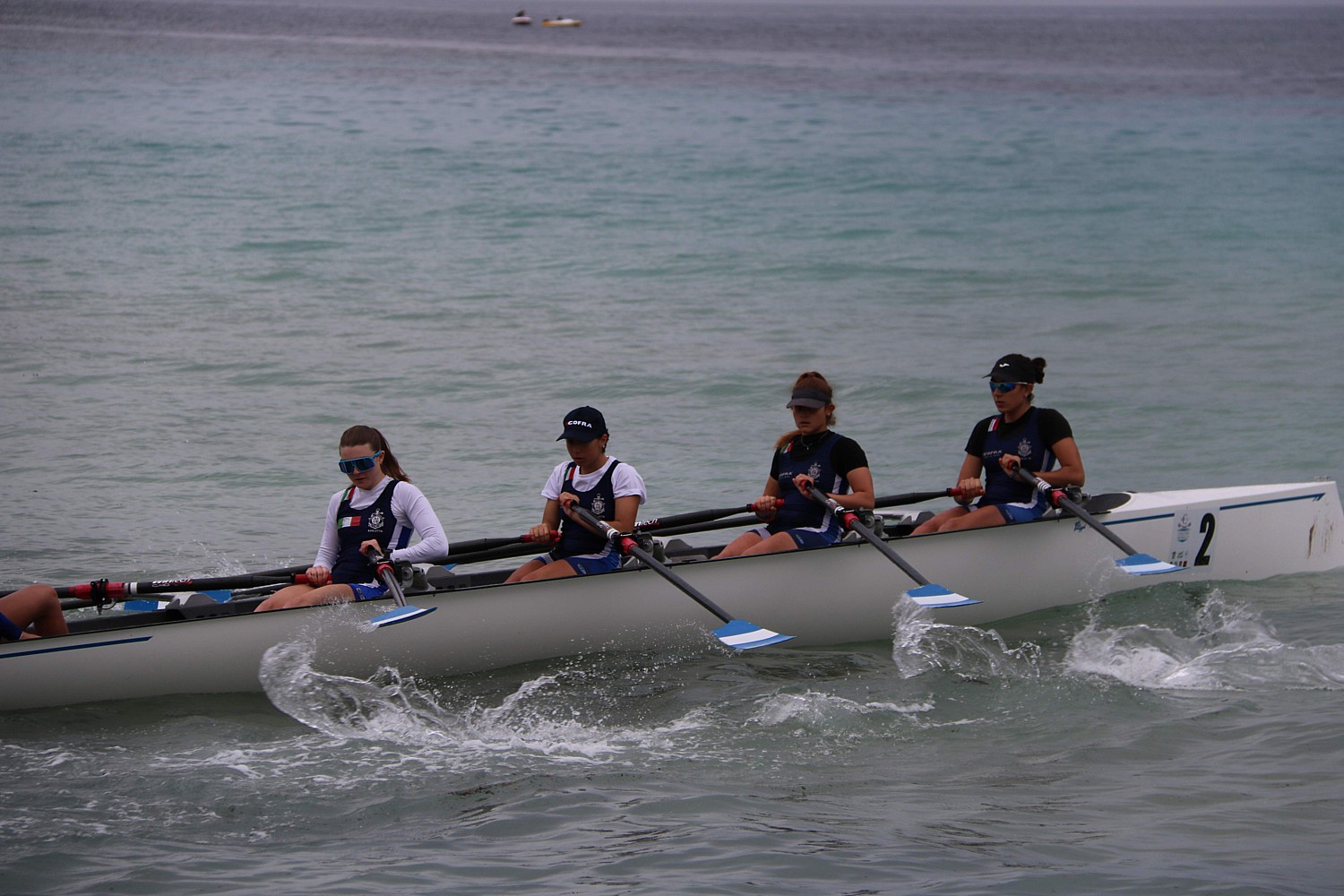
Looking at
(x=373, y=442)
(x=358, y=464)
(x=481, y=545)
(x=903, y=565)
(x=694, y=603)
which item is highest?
(x=373, y=442)

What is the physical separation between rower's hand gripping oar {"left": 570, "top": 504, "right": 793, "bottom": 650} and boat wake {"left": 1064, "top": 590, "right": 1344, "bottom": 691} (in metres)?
1.67

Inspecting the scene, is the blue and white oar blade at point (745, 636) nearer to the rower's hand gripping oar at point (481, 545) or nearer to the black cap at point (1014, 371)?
the rower's hand gripping oar at point (481, 545)

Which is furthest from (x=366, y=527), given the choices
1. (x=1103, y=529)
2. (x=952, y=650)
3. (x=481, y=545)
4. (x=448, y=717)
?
(x=1103, y=529)

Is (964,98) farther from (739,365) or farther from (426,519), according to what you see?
(426,519)

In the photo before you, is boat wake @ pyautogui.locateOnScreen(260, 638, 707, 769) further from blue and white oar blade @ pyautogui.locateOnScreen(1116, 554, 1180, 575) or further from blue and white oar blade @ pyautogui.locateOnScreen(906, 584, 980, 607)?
blue and white oar blade @ pyautogui.locateOnScreen(1116, 554, 1180, 575)

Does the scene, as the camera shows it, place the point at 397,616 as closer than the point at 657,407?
Yes

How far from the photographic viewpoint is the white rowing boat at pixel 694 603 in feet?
22.1

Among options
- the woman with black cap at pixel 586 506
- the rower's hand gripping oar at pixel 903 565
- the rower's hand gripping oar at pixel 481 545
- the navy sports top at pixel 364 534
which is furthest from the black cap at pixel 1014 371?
the navy sports top at pixel 364 534

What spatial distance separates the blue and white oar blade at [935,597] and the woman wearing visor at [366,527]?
2403 millimetres

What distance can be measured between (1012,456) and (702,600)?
6.89 ft

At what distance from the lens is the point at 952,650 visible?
305 inches

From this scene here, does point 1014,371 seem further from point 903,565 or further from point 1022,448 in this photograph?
point 903,565

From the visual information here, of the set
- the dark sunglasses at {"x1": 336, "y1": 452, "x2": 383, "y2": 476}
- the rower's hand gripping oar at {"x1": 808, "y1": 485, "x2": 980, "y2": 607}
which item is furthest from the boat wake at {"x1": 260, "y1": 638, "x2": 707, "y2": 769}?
the rower's hand gripping oar at {"x1": 808, "y1": 485, "x2": 980, "y2": 607}

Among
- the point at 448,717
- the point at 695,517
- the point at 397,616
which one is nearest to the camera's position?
the point at 397,616
